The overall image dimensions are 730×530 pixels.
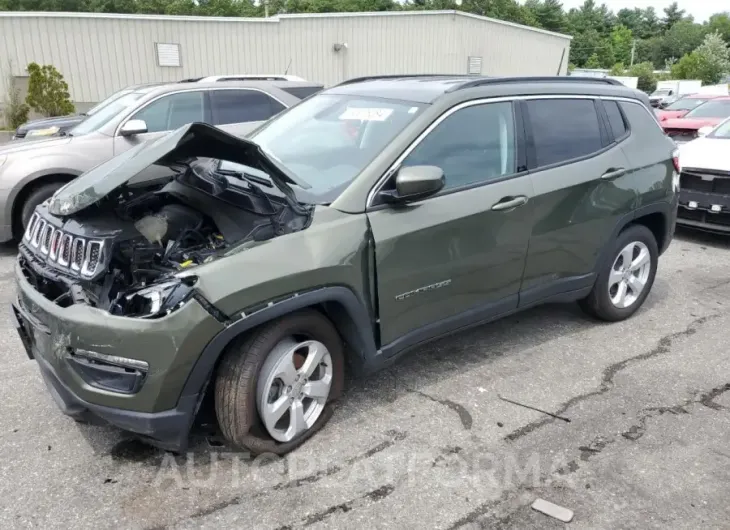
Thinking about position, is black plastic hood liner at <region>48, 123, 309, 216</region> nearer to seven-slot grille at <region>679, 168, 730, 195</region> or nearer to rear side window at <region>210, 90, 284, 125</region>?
rear side window at <region>210, 90, 284, 125</region>

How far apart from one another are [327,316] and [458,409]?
976 mm

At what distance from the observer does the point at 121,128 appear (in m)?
6.81

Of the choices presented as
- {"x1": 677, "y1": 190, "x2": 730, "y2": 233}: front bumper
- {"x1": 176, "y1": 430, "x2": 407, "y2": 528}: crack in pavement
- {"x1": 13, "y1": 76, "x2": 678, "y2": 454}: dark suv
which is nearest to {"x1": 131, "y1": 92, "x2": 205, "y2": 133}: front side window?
{"x1": 13, "y1": 76, "x2": 678, "y2": 454}: dark suv

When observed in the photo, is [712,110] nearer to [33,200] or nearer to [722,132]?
[722,132]

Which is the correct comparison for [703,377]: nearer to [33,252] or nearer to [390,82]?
[390,82]

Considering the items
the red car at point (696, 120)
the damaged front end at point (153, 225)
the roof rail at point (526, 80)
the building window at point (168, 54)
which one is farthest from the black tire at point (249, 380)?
the building window at point (168, 54)

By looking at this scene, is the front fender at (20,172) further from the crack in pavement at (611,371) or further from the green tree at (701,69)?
the green tree at (701,69)

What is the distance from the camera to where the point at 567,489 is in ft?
9.43

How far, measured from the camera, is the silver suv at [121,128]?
20.7 feet

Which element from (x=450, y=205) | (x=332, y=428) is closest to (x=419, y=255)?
(x=450, y=205)

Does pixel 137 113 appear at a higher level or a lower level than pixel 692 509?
higher

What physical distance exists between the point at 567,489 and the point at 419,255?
1.33m

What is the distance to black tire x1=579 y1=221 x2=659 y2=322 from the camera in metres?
4.54

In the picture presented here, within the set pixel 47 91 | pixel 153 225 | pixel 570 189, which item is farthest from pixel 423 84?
pixel 47 91
